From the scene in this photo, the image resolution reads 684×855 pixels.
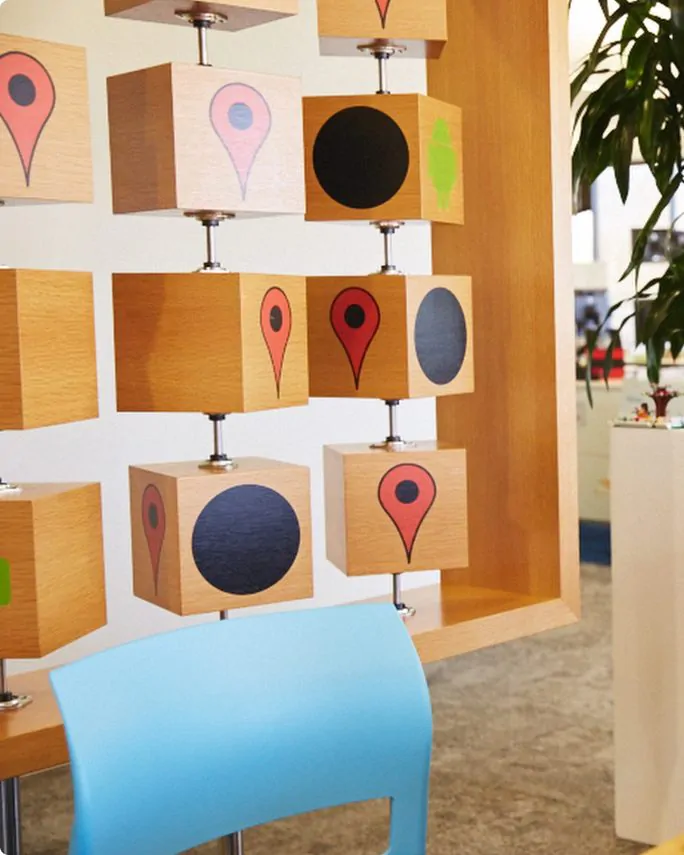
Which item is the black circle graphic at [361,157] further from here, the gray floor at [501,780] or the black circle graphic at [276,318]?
the gray floor at [501,780]

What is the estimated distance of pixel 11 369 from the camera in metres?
1.62

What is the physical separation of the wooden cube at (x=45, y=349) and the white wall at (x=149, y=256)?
4.25 feet

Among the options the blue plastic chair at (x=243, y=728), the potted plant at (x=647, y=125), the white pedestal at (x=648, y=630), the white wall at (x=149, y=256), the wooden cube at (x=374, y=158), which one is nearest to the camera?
the blue plastic chair at (x=243, y=728)

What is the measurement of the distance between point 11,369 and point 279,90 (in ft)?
1.92

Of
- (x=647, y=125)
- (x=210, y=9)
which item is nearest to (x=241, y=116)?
(x=210, y=9)

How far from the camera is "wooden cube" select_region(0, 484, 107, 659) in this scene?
167cm

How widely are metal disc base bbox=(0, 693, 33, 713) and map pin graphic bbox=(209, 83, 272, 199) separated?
2.52 ft

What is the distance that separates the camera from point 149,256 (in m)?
3.25

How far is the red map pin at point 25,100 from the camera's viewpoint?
65.6 inches

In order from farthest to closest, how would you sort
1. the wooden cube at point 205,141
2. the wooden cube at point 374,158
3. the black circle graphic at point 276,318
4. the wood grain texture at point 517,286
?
the wood grain texture at point 517,286 < the wooden cube at point 374,158 < the black circle graphic at point 276,318 < the wooden cube at point 205,141

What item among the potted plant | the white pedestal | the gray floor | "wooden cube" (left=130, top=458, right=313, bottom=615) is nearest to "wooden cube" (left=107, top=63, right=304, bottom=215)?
"wooden cube" (left=130, top=458, right=313, bottom=615)

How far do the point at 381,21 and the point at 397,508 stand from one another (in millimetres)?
778

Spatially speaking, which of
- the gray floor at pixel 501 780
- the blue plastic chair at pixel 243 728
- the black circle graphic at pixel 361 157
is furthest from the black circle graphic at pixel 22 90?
the gray floor at pixel 501 780

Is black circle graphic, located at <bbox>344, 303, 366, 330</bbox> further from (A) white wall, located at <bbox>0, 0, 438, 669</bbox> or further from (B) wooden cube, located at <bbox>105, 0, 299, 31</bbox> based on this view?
(A) white wall, located at <bbox>0, 0, 438, 669</bbox>
